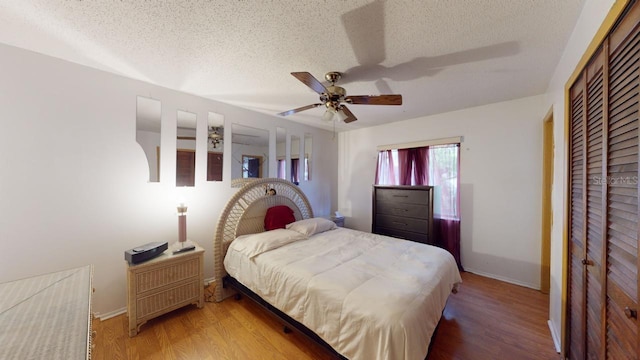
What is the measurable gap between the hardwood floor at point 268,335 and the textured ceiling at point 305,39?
2.39 m

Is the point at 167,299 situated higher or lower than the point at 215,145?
lower

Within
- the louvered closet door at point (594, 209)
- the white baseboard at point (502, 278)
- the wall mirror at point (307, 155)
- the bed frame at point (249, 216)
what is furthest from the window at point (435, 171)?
the louvered closet door at point (594, 209)

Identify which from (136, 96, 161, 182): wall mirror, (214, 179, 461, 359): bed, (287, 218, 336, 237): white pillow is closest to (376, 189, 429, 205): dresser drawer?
(214, 179, 461, 359): bed

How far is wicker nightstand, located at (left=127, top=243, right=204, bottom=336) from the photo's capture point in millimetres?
1914

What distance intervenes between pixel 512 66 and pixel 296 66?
1.98 meters

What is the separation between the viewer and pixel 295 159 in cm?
390

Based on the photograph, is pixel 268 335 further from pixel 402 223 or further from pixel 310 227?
pixel 402 223

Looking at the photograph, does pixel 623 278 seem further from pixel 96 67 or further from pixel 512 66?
pixel 96 67

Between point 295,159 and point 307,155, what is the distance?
294 mm

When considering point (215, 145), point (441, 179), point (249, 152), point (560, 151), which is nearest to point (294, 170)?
point (249, 152)

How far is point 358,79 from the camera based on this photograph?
224cm

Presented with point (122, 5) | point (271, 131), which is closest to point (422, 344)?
point (122, 5)

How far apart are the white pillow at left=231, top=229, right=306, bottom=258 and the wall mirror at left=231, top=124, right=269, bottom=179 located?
3.22ft

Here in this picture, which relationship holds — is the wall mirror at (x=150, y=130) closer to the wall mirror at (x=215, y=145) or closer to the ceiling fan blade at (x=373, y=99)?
the wall mirror at (x=215, y=145)
